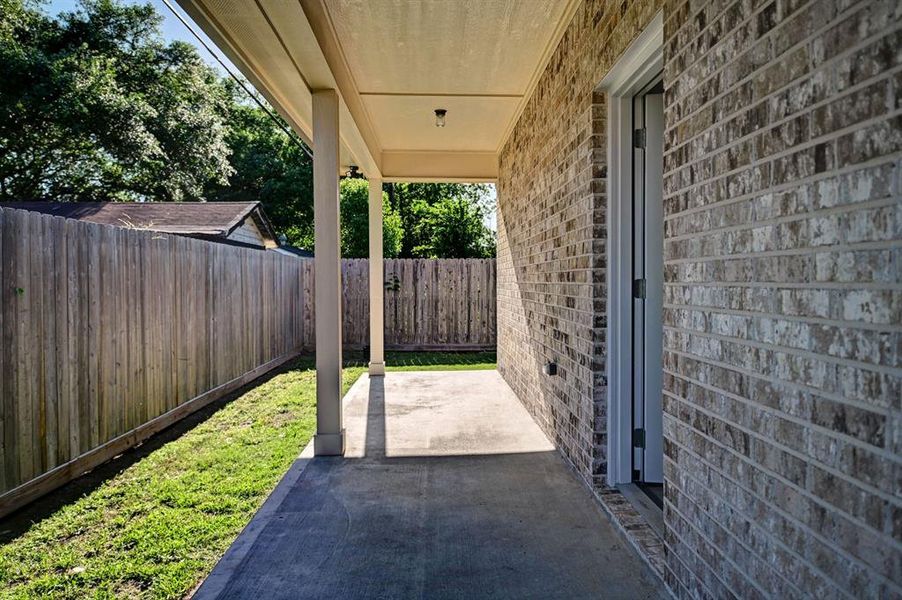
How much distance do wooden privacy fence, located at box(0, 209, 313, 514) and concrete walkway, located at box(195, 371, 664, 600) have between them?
4.53ft

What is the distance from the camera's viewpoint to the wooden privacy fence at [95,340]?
316 cm

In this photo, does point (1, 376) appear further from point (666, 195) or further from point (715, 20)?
point (715, 20)

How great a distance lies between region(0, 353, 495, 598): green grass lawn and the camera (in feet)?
8.38

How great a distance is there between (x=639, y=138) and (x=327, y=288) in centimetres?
235

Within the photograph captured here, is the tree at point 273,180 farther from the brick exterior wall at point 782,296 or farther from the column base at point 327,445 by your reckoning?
the brick exterior wall at point 782,296

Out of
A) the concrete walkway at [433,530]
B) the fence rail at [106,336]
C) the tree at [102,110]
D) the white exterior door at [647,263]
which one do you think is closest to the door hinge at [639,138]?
the white exterior door at [647,263]

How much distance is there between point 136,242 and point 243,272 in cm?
262

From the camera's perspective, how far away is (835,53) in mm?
1339

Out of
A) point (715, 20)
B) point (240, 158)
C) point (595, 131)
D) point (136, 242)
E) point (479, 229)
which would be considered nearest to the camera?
point (715, 20)

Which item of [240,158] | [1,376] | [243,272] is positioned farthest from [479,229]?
[1,376]

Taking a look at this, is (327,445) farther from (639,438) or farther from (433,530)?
(639,438)

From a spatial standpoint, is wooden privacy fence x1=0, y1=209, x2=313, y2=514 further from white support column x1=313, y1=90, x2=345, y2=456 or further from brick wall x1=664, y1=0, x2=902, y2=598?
brick wall x1=664, y1=0, x2=902, y2=598

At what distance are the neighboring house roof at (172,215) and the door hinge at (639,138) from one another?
30.7 feet

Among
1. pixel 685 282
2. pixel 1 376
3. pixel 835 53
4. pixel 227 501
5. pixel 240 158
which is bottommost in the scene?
pixel 227 501
